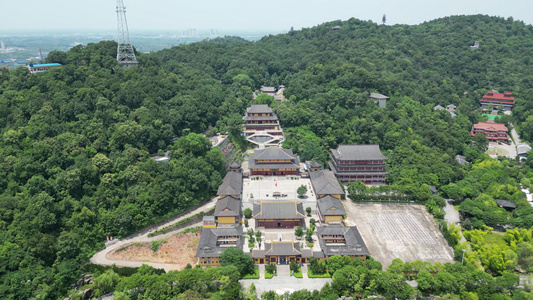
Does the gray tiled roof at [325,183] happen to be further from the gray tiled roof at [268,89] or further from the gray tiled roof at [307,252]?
the gray tiled roof at [268,89]

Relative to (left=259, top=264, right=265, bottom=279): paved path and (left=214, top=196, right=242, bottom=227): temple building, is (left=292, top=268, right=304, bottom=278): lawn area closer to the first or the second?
(left=259, top=264, right=265, bottom=279): paved path

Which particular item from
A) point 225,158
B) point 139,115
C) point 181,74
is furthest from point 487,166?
point 181,74

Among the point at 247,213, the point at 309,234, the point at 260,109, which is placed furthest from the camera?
the point at 260,109

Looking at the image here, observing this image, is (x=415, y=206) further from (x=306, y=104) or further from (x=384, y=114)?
(x=306, y=104)

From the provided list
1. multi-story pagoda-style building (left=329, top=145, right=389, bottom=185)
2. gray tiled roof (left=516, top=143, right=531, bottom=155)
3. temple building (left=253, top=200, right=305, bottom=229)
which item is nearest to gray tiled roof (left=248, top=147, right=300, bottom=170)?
multi-story pagoda-style building (left=329, top=145, right=389, bottom=185)

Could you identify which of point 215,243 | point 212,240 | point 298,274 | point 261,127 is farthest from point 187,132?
point 298,274

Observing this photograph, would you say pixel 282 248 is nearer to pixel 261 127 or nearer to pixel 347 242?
pixel 347 242
